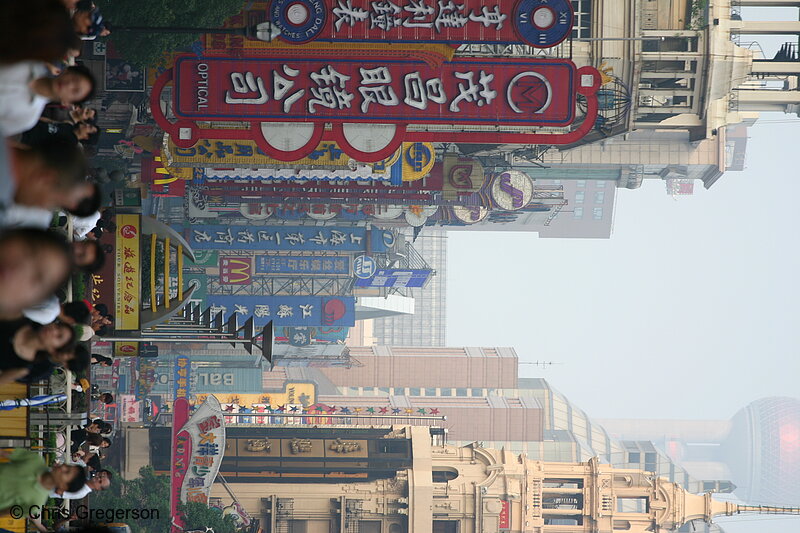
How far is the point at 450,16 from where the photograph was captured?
24953 millimetres

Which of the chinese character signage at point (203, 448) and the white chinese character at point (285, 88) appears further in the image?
the chinese character signage at point (203, 448)

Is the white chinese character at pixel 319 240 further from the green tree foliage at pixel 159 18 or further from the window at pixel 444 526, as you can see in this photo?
the green tree foliage at pixel 159 18

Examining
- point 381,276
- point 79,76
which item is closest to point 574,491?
point 381,276

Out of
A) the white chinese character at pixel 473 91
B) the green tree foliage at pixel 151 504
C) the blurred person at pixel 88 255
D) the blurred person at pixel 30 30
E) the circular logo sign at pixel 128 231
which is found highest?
the blurred person at pixel 30 30

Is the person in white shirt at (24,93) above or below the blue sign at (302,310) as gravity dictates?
above

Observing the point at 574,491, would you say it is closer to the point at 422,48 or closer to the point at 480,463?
the point at 480,463

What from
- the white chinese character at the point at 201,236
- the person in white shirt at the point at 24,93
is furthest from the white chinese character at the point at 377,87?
the white chinese character at the point at 201,236

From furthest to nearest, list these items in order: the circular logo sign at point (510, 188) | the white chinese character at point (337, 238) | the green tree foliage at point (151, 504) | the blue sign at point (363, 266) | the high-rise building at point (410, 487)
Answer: the blue sign at point (363, 266), the white chinese character at point (337, 238), the circular logo sign at point (510, 188), the high-rise building at point (410, 487), the green tree foliage at point (151, 504)

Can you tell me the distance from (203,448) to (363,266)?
993 inches

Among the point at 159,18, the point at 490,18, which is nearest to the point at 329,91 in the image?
the point at 490,18

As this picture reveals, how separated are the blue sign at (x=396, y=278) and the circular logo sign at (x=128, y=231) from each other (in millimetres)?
41020

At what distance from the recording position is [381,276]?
66.5m

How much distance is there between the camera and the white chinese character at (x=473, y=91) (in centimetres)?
2522

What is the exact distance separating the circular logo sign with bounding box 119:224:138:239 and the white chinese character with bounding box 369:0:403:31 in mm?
7522
